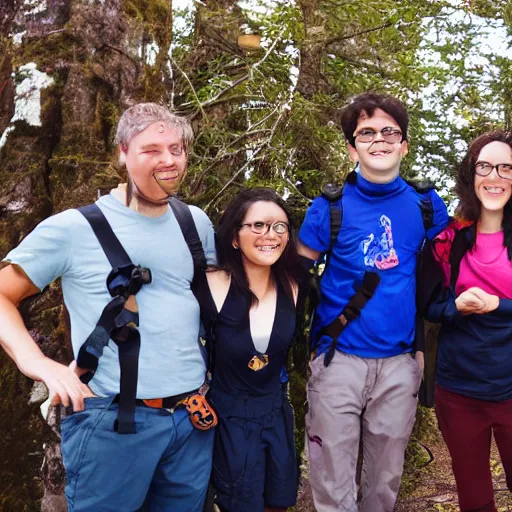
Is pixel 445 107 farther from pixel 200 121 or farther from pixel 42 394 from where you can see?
pixel 42 394

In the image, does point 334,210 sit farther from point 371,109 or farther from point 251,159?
point 251,159

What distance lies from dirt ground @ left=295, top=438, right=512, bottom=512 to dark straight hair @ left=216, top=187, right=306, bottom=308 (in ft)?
8.33

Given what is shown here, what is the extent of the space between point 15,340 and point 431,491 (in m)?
5.09

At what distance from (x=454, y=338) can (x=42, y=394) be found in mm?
2766

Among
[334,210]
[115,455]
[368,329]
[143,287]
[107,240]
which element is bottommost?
[115,455]

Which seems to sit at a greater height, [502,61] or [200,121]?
[502,61]

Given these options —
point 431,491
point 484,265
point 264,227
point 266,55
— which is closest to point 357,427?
point 484,265

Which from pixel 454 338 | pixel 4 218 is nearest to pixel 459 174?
pixel 454 338

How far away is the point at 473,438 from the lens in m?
3.56

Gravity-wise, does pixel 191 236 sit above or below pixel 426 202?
below

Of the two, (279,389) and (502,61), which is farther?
(502,61)

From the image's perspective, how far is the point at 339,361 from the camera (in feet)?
11.8

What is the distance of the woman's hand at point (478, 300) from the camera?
3402 mm

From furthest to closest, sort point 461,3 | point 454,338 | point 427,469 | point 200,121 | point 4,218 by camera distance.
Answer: point 427,469
point 461,3
point 200,121
point 4,218
point 454,338
